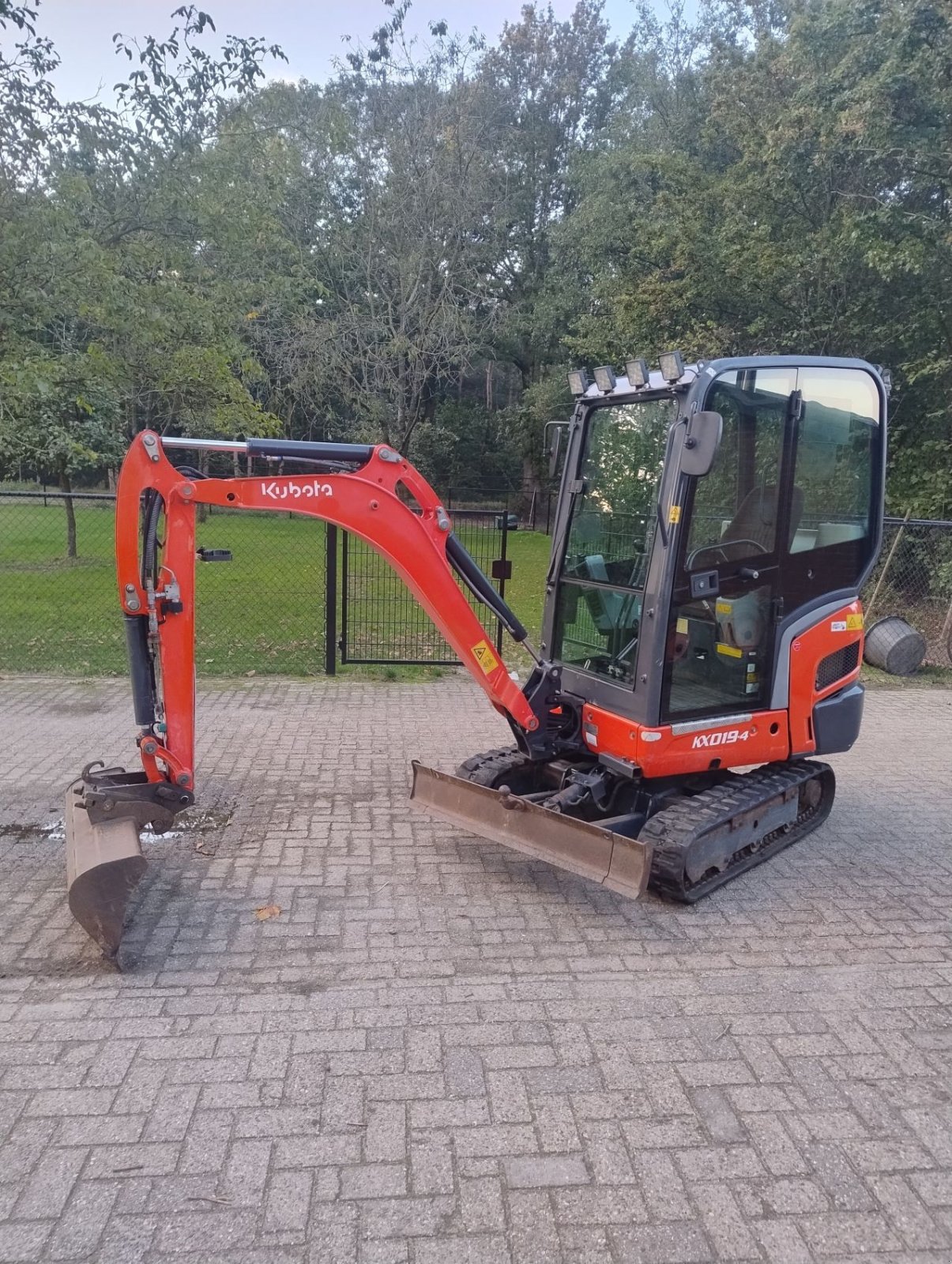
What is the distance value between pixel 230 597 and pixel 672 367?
10.5 metres

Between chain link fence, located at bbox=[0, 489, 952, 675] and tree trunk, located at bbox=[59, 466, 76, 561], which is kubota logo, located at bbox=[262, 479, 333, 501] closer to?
chain link fence, located at bbox=[0, 489, 952, 675]

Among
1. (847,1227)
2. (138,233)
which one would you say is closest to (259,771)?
(847,1227)

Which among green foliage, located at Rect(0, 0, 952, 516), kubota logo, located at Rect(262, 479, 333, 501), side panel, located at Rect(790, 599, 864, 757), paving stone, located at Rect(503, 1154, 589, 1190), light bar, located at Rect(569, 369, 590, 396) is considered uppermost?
green foliage, located at Rect(0, 0, 952, 516)

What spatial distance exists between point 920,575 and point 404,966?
10.8 m

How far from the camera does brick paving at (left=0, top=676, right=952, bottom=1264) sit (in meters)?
2.65

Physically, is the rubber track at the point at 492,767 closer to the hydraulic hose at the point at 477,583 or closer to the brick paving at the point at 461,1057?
the brick paving at the point at 461,1057

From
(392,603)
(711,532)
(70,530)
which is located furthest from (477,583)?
(70,530)

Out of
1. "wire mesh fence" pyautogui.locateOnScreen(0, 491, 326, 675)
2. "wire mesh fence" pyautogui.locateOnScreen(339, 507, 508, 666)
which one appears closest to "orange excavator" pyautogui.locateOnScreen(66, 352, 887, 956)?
"wire mesh fence" pyautogui.locateOnScreen(0, 491, 326, 675)

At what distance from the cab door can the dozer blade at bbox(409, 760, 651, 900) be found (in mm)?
815

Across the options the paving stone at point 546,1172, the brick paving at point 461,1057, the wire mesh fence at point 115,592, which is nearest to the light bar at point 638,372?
the brick paving at point 461,1057

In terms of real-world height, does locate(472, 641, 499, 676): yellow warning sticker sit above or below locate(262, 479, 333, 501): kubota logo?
below

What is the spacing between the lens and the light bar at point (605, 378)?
16.7 ft

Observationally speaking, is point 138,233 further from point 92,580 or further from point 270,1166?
point 270,1166

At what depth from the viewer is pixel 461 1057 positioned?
11.1 ft
